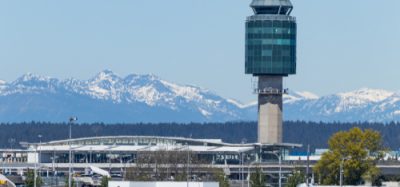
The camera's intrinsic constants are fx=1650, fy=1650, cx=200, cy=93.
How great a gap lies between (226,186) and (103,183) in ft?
47.6

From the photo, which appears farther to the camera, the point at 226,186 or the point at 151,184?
the point at 226,186

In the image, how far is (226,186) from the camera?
636 feet

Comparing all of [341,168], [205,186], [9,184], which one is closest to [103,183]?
[341,168]

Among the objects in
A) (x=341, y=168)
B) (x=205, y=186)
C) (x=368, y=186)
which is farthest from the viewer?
(x=341, y=168)

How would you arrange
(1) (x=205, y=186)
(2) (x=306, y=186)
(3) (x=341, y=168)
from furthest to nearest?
(3) (x=341, y=168) → (2) (x=306, y=186) → (1) (x=205, y=186)

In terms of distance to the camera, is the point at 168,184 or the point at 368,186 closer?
the point at 168,184

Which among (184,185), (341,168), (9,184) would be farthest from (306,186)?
(9,184)

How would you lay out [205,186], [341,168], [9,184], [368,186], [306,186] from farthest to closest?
[341,168]
[368,186]
[306,186]
[205,186]
[9,184]

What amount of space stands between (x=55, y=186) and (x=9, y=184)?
6916cm

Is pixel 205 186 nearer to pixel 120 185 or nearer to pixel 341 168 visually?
pixel 120 185

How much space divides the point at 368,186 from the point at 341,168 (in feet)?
40.6

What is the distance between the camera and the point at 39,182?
19225cm

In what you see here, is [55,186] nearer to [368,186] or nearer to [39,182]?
[39,182]

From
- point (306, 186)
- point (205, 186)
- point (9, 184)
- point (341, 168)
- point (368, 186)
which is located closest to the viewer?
point (9, 184)
